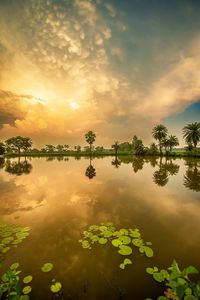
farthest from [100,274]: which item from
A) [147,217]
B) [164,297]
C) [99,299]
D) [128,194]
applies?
[128,194]

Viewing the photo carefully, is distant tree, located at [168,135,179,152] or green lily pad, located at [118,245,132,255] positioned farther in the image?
distant tree, located at [168,135,179,152]

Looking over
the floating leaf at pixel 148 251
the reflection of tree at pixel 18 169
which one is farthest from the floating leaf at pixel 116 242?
the reflection of tree at pixel 18 169

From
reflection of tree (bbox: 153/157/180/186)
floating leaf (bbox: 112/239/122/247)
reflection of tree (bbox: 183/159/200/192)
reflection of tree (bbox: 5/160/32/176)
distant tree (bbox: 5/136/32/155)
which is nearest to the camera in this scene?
floating leaf (bbox: 112/239/122/247)

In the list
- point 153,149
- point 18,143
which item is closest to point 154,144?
point 153,149

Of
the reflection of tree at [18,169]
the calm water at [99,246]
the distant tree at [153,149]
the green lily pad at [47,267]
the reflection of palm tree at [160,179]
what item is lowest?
the calm water at [99,246]

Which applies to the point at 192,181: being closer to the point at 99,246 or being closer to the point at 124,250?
the point at 124,250

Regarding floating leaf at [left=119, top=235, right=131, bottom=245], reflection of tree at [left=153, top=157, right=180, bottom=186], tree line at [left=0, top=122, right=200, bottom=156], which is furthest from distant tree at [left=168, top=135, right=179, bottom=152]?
floating leaf at [left=119, top=235, right=131, bottom=245]

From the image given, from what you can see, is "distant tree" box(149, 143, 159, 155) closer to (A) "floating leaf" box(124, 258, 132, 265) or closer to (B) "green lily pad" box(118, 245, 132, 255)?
(B) "green lily pad" box(118, 245, 132, 255)

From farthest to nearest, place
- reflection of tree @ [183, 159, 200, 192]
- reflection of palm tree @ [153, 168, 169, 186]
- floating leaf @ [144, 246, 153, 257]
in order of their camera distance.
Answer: reflection of palm tree @ [153, 168, 169, 186], reflection of tree @ [183, 159, 200, 192], floating leaf @ [144, 246, 153, 257]

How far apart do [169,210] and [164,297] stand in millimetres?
5800

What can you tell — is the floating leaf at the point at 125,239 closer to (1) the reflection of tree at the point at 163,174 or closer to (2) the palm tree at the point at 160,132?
(1) the reflection of tree at the point at 163,174

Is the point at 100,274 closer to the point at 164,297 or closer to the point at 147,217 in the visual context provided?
the point at 164,297

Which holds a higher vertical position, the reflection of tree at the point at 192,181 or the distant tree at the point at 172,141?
the distant tree at the point at 172,141

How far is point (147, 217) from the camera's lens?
297 inches
